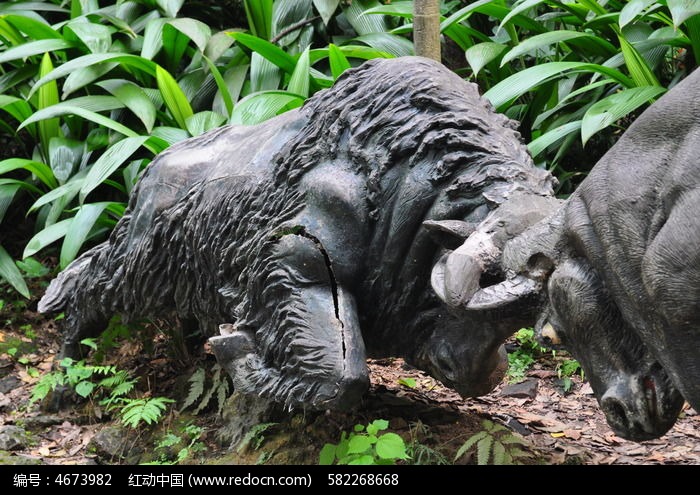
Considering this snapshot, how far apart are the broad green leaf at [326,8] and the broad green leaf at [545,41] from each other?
1.74 metres

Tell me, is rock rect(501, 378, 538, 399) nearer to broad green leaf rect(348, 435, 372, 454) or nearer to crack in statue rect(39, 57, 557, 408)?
crack in statue rect(39, 57, 557, 408)

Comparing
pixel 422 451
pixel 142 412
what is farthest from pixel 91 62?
pixel 422 451

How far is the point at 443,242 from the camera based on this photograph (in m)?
2.96

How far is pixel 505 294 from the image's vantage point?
267 cm

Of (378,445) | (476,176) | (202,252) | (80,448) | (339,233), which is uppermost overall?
(476,176)

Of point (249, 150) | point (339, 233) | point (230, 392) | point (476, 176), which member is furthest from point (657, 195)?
point (230, 392)

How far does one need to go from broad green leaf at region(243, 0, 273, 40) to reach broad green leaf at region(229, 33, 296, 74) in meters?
0.80

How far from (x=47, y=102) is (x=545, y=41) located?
355 centimetres

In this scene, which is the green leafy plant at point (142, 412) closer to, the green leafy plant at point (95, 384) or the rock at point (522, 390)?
the green leafy plant at point (95, 384)

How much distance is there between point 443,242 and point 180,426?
2004 mm

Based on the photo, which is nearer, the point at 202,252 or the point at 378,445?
the point at 378,445

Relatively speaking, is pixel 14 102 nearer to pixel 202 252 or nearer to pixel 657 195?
pixel 202 252

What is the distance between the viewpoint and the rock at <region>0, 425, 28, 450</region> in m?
4.25
